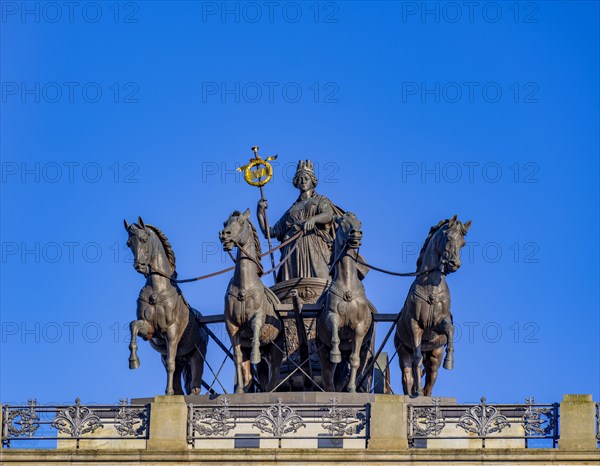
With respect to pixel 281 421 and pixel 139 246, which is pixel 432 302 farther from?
pixel 139 246

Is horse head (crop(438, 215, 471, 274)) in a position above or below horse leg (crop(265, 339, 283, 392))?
above

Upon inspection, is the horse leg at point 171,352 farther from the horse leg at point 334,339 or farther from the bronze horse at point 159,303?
the horse leg at point 334,339

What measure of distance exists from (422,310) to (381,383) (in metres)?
4.86

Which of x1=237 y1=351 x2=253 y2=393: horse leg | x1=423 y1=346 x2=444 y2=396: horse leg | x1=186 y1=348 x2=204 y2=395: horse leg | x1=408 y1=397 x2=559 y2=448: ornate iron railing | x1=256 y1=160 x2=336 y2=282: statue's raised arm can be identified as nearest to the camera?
x1=408 y1=397 x2=559 y2=448: ornate iron railing

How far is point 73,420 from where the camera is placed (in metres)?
45.6

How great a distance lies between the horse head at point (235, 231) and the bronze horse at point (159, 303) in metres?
1.60

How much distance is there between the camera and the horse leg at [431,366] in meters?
50.2

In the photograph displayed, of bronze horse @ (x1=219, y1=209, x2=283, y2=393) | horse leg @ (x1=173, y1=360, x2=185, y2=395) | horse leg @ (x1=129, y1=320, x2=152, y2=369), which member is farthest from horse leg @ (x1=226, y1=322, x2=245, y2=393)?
horse leg @ (x1=173, y1=360, x2=185, y2=395)

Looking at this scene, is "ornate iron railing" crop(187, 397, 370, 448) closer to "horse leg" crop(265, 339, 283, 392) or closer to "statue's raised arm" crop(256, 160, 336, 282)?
"horse leg" crop(265, 339, 283, 392)

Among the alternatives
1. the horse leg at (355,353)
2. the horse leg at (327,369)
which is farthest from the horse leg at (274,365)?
the horse leg at (355,353)

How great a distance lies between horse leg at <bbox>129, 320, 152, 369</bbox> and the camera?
48.9 m

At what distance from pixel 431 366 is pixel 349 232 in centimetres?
365

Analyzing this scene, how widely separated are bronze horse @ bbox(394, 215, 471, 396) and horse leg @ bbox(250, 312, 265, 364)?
→ 8.75 ft

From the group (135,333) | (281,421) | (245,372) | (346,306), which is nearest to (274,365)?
(245,372)
